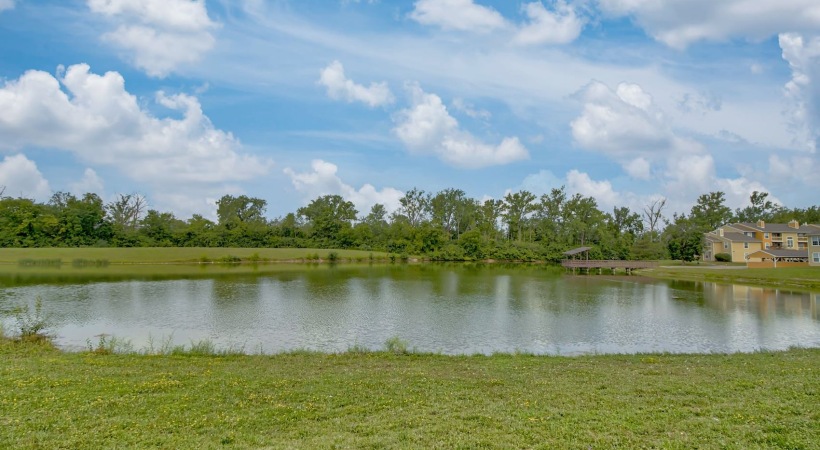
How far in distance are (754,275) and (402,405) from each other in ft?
198

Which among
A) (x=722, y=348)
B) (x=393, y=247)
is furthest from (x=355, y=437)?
(x=393, y=247)

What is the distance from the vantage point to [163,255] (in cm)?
8769

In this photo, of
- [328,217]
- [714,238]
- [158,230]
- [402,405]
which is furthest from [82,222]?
[714,238]

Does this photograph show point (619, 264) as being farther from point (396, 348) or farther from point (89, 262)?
point (89, 262)

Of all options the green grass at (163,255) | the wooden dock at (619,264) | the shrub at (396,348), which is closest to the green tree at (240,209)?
the green grass at (163,255)

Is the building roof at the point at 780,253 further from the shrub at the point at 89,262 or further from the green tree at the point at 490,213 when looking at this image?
the shrub at the point at 89,262

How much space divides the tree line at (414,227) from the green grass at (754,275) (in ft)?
86.4

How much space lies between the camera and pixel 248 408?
8.31 metres

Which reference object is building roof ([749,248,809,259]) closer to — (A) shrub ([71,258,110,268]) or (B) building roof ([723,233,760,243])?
(B) building roof ([723,233,760,243])

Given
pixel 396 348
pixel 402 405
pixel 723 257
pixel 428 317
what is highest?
pixel 723 257

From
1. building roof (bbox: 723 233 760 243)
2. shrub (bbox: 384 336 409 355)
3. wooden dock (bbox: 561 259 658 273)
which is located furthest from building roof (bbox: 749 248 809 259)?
shrub (bbox: 384 336 409 355)

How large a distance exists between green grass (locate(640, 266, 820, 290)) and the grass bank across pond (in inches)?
1747

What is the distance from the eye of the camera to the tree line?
93.6m

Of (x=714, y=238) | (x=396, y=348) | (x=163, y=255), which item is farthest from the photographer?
(x=163, y=255)
